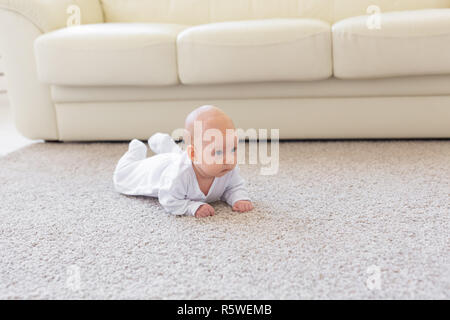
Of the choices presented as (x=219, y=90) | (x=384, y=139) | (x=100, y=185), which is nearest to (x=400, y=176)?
(x=384, y=139)

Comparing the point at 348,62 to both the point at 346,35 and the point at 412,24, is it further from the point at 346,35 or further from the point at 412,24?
the point at 412,24

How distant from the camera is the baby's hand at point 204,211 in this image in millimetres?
1053

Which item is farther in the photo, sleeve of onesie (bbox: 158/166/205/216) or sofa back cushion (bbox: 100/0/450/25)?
sofa back cushion (bbox: 100/0/450/25)

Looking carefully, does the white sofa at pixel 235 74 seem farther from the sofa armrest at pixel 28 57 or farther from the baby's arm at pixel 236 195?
the baby's arm at pixel 236 195

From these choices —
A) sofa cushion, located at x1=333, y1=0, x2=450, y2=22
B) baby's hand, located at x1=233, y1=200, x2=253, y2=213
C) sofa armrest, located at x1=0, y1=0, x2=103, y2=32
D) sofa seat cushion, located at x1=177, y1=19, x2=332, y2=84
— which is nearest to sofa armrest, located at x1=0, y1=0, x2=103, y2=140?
sofa armrest, located at x1=0, y1=0, x2=103, y2=32

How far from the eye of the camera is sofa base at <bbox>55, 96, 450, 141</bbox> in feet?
5.32

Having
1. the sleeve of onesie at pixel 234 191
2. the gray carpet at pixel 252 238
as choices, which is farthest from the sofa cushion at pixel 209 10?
the sleeve of onesie at pixel 234 191

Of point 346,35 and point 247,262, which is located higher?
point 346,35

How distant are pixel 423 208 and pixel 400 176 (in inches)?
9.9

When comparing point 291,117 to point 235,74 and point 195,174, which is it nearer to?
point 235,74

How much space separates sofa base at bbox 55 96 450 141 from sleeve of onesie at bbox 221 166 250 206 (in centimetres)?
59

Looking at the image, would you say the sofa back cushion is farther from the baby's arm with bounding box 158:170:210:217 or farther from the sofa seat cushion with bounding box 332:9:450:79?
the baby's arm with bounding box 158:170:210:217

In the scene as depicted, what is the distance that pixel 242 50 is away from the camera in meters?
1.55

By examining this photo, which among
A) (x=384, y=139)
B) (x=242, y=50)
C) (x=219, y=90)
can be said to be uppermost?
(x=242, y=50)
